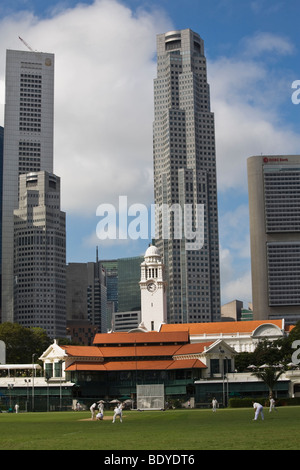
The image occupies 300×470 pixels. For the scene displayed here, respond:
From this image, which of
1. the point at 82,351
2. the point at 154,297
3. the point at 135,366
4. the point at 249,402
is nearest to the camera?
the point at 249,402

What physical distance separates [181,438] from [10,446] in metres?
8.75

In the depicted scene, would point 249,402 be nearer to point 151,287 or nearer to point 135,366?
point 135,366

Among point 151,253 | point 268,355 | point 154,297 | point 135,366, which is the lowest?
point 135,366

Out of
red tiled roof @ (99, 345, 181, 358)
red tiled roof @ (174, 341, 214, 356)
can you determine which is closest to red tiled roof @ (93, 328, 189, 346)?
red tiled roof @ (99, 345, 181, 358)

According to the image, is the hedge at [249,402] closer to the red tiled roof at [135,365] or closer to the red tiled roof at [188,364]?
the red tiled roof at [188,364]

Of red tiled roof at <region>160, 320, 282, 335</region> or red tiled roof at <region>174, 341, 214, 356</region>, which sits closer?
red tiled roof at <region>174, 341, 214, 356</region>

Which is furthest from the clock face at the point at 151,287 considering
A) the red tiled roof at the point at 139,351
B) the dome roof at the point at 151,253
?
the red tiled roof at the point at 139,351

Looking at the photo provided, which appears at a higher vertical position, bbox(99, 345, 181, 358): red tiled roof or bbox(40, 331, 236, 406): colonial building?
bbox(99, 345, 181, 358): red tiled roof

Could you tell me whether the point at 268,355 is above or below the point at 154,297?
below

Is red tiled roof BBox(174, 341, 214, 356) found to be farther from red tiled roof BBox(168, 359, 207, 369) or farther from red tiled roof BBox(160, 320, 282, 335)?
red tiled roof BBox(160, 320, 282, 335)

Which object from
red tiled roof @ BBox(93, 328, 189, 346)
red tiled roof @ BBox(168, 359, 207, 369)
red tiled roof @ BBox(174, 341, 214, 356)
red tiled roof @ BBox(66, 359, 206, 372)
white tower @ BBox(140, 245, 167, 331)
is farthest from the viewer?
white tower @ BBox(140, 245, 167, 331)

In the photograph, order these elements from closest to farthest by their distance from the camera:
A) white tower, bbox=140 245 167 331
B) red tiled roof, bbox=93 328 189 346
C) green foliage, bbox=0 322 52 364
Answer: red tiled roof, bbox=93 328 189 346, green foliage, bbox=0 322 52 364, white tower, bbox=140 245 167 331

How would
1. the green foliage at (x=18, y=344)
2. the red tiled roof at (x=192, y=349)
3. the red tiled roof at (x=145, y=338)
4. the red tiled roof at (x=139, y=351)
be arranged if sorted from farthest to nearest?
the green foliage at (x=18, y=344) → the red tiled roof at (x=145, y=338) → the red tiled roof at (x=139, y=351) → the red tiled roof at (x=192, y=349)

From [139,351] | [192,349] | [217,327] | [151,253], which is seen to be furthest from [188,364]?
[151,253]
